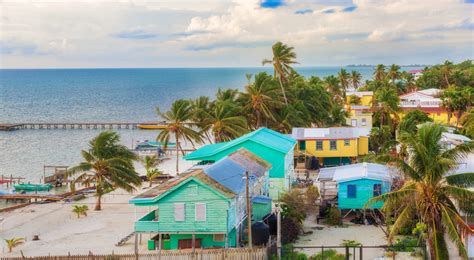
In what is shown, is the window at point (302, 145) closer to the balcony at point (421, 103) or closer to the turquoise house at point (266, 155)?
the turquoise house at point (266, 155)

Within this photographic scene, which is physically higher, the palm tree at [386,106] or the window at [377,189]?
the palm tree at [386,106]

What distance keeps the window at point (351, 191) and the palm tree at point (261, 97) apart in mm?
28994

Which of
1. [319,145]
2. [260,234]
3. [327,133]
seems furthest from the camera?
[327,133]

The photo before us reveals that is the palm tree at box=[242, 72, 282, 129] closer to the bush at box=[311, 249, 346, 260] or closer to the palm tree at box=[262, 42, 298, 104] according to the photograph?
the palm tree at box=[262, 42, 298, 104]

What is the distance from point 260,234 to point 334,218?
7.24m

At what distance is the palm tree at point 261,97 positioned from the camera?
65.8m

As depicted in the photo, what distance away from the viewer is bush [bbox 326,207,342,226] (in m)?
37.0

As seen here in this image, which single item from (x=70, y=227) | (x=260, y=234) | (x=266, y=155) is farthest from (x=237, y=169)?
(x=70, y=227)

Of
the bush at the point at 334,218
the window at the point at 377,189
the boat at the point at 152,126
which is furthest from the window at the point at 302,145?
the boat at the point at 152,126

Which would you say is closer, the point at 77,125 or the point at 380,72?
the point at 77,125

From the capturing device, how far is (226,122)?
58750 mm

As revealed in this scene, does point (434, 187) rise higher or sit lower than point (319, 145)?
higher

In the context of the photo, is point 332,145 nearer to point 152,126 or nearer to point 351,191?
point 351,191

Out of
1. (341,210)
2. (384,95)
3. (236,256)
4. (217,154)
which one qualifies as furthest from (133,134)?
(236,256)
